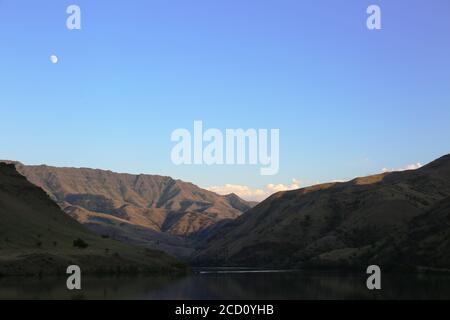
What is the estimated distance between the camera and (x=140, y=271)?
149m

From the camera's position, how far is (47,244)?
146m

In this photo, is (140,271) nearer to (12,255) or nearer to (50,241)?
(50,241)

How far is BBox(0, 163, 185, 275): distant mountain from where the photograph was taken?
5020 inches

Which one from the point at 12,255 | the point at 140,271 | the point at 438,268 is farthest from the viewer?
the point at 438,268

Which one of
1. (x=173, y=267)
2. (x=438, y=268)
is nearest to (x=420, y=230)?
(x=438, y=268)

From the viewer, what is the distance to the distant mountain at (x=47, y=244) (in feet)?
418

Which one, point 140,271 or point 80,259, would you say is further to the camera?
point 140,271
